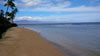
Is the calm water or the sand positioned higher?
the sand

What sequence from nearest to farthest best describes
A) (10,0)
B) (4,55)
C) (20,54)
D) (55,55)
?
(4,55)
(20,54)
(55,55)
(10,0)

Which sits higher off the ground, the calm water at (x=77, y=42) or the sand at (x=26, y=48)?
the sand at (x=26, y=48)

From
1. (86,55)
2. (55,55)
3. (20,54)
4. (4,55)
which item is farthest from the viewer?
(86,55)

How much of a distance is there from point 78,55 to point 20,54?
125 inches

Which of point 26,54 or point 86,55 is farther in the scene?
point 86,55

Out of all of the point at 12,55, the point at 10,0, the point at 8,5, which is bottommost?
the point at 12,55

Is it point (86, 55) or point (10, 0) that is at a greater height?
point (10, 0)

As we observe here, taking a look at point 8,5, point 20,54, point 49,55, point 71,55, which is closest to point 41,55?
point 49,55

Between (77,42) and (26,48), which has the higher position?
(26,48)

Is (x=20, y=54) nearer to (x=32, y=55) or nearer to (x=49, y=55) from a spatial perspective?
(x=32, y=55)

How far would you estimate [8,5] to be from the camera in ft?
87.2

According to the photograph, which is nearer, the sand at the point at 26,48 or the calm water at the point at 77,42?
the sand at the point at 26,48

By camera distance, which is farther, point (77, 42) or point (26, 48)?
point (77, 42)

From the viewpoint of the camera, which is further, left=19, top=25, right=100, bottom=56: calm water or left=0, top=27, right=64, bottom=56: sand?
left=19, top=25, right=100, bottom=56: calm water
